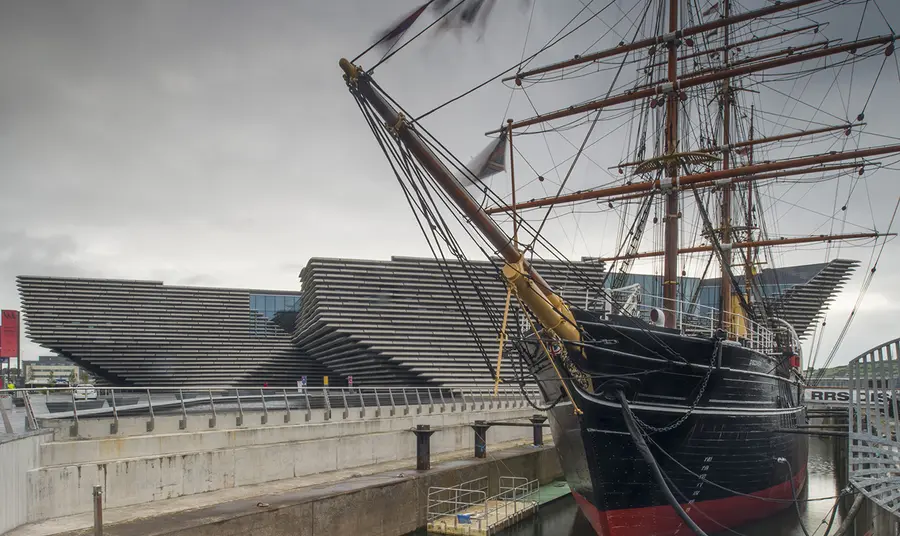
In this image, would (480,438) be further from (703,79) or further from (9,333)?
(9,333)

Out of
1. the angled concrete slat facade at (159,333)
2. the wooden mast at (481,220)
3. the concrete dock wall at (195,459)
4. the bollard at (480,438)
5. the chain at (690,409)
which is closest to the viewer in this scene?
the concrete dock wall at (195,459)

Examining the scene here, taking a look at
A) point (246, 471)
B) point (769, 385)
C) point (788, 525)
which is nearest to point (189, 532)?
point (246, 471)

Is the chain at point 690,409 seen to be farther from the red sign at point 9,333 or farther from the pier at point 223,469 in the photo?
the red sign at point 9,333

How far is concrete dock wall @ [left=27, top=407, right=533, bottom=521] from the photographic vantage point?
489 inches

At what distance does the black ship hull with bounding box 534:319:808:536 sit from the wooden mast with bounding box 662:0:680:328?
3255mm

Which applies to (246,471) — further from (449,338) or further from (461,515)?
(449,338)

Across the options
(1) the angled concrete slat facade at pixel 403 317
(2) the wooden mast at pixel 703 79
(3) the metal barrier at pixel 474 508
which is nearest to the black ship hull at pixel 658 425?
(3) the metal barrier at pixel 474 508

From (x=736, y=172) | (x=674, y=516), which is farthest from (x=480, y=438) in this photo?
(x=736, y=172)

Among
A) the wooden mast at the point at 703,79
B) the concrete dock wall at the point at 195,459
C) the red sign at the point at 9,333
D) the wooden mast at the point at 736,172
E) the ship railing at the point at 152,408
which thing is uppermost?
the wooden mast at the point at 703,79

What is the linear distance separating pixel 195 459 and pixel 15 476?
157 inches

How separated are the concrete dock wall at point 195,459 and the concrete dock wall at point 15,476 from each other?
0.89 ft

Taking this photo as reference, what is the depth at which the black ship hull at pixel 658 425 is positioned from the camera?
14445mm

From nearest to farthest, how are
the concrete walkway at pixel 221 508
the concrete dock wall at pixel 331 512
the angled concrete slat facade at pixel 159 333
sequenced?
the concrete walkway at pixel 221 508 → the concrete dock wall at pixel 331 512 → the angled concrete slat facade at pixel 159 333

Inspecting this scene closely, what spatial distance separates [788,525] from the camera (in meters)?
19.8
